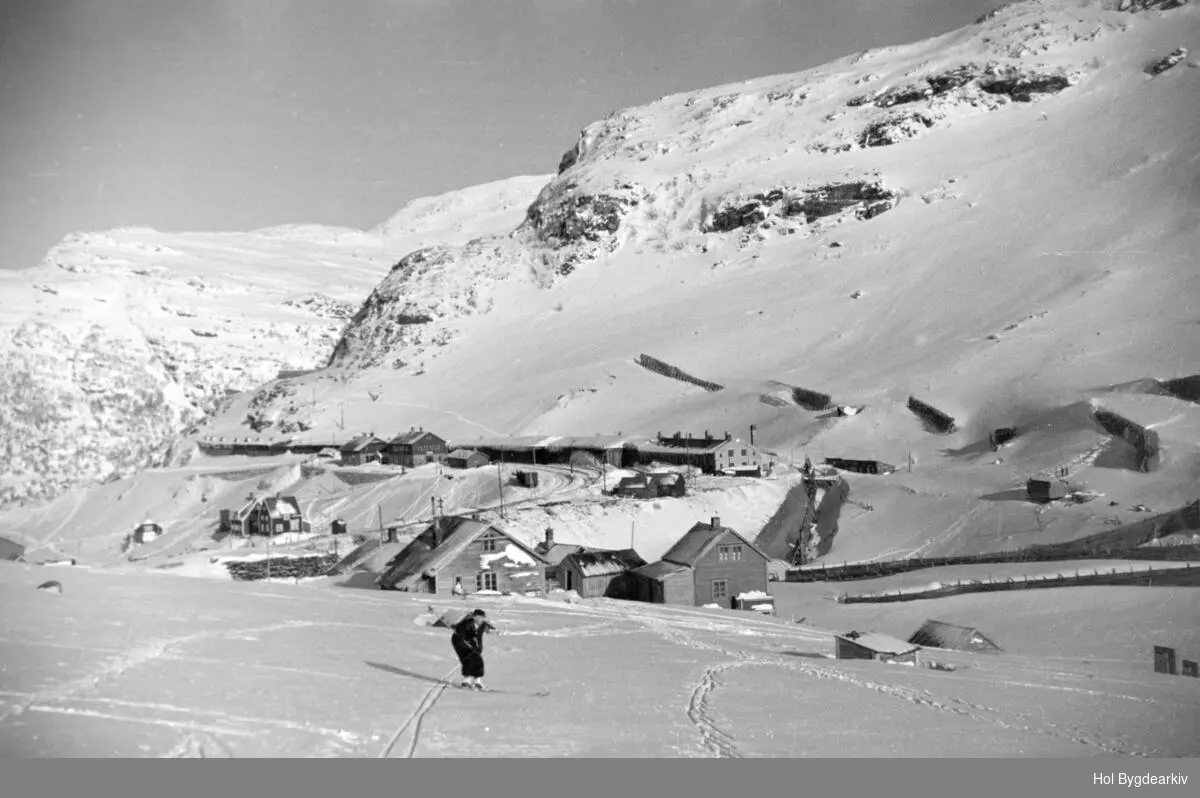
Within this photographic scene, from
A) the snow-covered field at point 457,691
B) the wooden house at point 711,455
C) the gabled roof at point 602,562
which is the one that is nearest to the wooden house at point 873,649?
the snow-covered field at point 457,691

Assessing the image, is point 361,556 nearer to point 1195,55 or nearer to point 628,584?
point 628,584

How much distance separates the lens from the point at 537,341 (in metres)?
115

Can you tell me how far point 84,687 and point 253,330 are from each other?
176005mm

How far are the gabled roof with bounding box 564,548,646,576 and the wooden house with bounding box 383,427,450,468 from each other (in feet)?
137

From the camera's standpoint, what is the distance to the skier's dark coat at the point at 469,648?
9023 mm

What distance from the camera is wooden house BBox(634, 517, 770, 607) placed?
97.6 ft

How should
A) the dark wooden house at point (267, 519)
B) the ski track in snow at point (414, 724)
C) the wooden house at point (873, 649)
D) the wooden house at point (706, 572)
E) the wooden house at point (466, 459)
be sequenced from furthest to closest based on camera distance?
1. the wooden house at point (466, 459)
2. the dark wooden house at point (267, 519)
3. the wooden house at point (706, 572)
4. the wooden house at point (873, 649)
5. the ski track in snow at point (414, 724)

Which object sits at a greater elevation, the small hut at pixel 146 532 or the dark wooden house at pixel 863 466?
the dark wooden house at pixel 863 466

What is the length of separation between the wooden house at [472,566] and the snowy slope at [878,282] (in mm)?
18513

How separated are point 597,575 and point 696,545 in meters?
3.37

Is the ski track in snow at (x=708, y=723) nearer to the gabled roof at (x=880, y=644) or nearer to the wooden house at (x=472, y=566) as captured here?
the gabled roof at (x=880, y=644)

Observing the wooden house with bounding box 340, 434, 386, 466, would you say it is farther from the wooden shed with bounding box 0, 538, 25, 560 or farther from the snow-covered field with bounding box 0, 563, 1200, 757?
the snow-covered field with bounding box 0, 563, 1200, 757

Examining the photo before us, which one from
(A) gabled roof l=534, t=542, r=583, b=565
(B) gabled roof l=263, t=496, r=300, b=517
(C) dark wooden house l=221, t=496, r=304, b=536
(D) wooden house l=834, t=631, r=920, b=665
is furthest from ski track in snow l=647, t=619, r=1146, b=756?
(B) gabled roof l=263, t=496, r=300, b=517

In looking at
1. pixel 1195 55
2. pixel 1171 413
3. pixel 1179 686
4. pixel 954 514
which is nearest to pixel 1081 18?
pixel 1195 55
